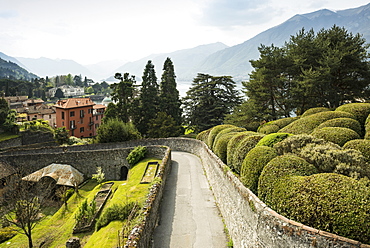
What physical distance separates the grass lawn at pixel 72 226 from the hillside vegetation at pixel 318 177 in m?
7.06

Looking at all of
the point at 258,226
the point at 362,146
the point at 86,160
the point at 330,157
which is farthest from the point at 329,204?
the point at 86,160

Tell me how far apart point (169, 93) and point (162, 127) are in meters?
8.73

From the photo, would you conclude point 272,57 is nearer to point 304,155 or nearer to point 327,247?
point 304,155

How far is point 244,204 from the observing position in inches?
348

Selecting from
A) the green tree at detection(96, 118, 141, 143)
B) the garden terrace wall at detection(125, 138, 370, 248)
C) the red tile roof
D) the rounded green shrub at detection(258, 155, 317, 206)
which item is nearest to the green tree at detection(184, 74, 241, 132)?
the green tree at detection(96, 118, 141, 143)

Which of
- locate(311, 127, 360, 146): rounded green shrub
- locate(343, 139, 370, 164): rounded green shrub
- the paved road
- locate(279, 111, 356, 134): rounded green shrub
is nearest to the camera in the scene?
locate(343, 139, 370, 164): rounded green shrub

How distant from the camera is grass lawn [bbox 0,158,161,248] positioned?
12161mm

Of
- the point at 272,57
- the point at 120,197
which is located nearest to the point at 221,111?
the point at 272,57

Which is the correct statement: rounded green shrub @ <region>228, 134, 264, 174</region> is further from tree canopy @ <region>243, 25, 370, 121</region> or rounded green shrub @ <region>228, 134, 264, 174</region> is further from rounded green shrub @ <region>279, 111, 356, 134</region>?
tree canopy @ <region>243, 25, 370, 121</region>

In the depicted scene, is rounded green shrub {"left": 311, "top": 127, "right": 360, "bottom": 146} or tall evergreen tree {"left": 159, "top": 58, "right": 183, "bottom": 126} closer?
rounded green shrub {"left": 311, "top": 127, "right": 360, "bottom": 146}

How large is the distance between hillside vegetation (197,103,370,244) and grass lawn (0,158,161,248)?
23.2 feet

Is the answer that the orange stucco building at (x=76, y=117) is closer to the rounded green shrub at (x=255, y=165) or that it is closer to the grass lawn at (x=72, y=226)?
the grass lawn at (x=72, y=226)

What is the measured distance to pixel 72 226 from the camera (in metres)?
16.7

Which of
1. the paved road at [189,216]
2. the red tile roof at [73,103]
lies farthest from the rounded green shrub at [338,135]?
the red tile roof at [73,103]
